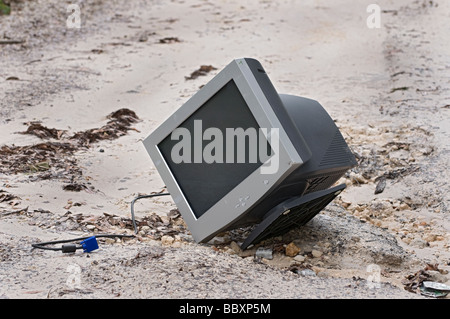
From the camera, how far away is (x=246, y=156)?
3193 mm

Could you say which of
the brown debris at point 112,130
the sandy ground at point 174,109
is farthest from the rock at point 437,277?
the brown debris at point 112,130

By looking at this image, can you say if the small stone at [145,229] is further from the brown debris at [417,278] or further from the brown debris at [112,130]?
the brown debris at [112,130]

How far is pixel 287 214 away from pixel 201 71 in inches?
197

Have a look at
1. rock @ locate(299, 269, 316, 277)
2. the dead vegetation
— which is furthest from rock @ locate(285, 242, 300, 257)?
the dead vegetation

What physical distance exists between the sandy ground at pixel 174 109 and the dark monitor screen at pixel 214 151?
12.6 inches

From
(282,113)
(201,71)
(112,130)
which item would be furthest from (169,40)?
(282,113)

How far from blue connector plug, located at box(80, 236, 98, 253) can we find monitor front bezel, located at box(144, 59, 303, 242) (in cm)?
54

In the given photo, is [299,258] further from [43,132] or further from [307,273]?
[43,132]

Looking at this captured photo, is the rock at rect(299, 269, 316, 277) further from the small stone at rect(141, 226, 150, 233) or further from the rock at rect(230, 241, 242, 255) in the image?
the small stone at rect(141, 226, 150, 233)

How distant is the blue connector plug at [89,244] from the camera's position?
3.15 metres
